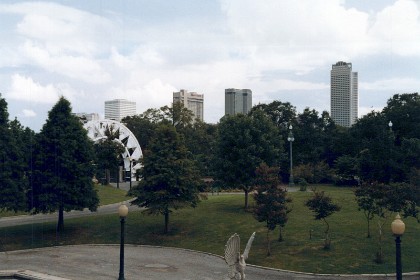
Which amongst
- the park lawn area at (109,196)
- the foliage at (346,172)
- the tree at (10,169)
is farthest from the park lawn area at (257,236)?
the foliage at (346,172)

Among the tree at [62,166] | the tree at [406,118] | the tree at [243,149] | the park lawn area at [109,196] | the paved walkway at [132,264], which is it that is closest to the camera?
the paved walkway at [132,264]

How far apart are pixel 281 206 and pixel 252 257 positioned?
3846mm

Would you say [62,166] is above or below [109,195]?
above

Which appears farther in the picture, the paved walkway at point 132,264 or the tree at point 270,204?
the tree at point 270,204

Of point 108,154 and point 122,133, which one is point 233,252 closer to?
point 108,154

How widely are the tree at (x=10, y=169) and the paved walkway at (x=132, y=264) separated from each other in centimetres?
468

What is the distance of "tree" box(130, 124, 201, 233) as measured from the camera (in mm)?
37062

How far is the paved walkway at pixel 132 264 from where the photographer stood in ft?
89.0

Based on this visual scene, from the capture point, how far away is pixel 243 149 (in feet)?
137

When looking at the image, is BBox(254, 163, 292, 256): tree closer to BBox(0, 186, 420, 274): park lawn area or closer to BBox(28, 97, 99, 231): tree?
BBox(0, 186, 420, 274): park lawn area

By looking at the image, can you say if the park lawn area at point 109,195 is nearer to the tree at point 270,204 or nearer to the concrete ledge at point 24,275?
the concrete ledge at point 24,275

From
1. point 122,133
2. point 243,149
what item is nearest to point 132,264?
point 243,149

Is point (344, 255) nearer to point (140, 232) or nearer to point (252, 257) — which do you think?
point (252, 257)

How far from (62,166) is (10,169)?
3983mm
